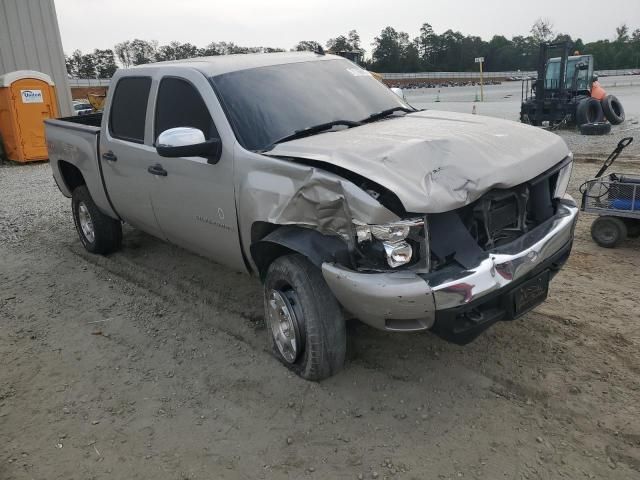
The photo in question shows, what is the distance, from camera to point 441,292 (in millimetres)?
2814

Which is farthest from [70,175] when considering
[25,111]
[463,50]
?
[463,50]

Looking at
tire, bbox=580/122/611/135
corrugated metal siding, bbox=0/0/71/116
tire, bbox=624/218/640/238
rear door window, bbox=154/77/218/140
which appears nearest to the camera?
rear door window, bbox=154/77/218/140

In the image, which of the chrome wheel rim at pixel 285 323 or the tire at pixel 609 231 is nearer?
the chrome wheel rim at pixel 285 323

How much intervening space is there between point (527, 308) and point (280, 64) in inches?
102

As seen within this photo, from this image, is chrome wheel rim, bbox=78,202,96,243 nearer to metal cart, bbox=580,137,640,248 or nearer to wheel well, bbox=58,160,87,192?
wheel well, bbox=58,160,87,192

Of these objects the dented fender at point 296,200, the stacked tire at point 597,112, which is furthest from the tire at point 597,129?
the dented fender at point 296,200

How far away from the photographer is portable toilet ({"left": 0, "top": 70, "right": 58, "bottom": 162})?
1335 centimetres

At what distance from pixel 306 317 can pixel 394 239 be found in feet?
2.52

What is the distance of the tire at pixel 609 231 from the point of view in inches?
220

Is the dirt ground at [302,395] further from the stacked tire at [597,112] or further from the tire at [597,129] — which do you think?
the stacked tire at [597,112]

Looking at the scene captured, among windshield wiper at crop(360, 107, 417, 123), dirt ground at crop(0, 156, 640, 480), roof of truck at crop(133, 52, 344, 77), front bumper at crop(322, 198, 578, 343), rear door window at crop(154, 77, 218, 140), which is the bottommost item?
dirt ground at crop(0, 156, 640, 480)

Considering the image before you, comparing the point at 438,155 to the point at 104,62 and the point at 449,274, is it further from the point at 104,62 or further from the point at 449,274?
the point at 104,62

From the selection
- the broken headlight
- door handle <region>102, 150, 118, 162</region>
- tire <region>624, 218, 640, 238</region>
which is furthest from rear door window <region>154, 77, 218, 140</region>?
tire <region>624, 218, 640, 238</region>

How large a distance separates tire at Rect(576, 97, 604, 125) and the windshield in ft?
44.6
